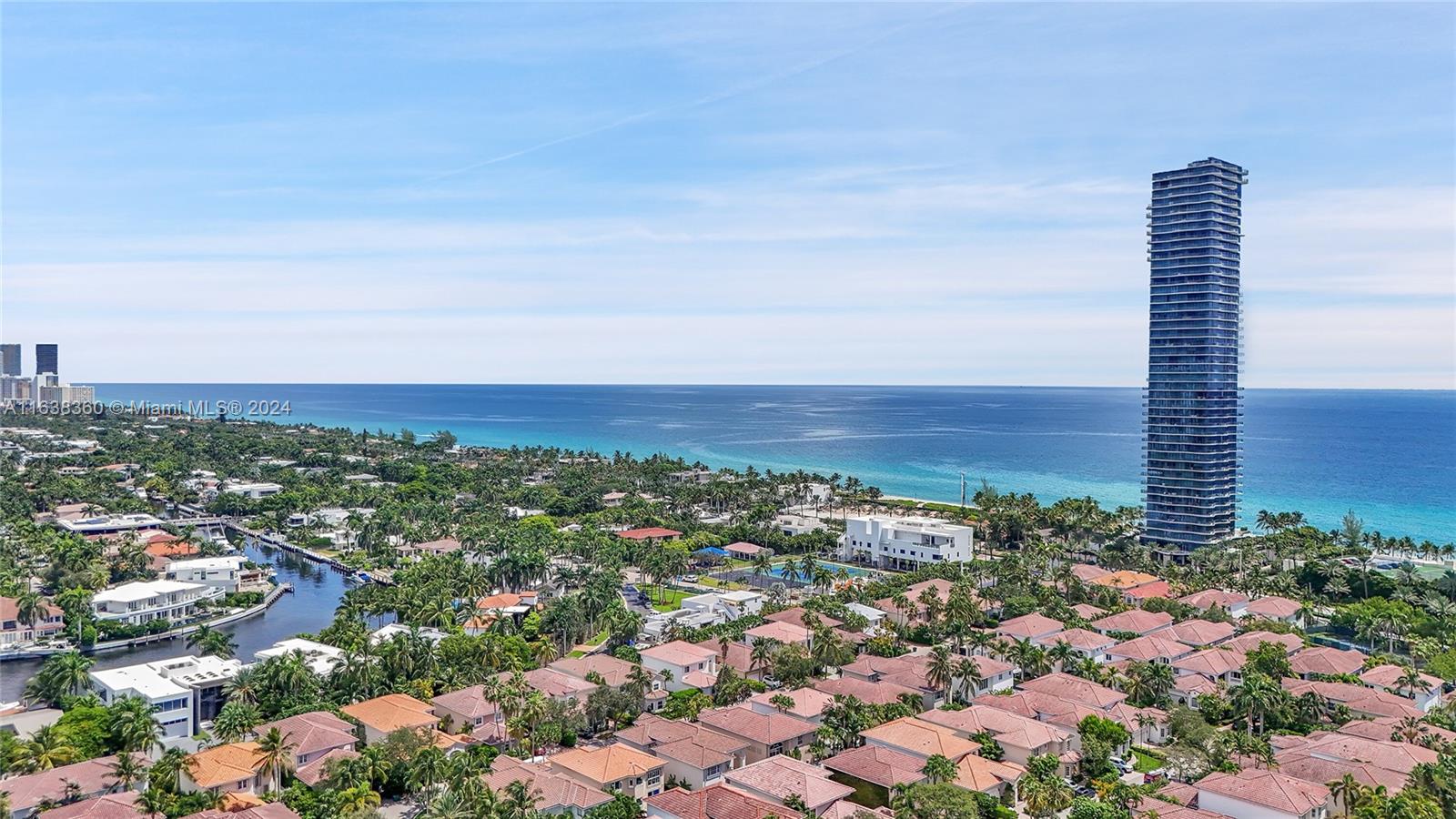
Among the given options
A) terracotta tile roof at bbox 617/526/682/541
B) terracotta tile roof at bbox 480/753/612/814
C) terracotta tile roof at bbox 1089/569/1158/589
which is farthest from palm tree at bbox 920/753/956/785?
terracotta tile roof at bbox 617/526/682/541

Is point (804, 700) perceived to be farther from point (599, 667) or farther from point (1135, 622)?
point (1135, 622)

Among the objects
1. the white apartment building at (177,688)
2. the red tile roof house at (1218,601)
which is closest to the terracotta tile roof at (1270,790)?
the red tile roof house at (1218,601)

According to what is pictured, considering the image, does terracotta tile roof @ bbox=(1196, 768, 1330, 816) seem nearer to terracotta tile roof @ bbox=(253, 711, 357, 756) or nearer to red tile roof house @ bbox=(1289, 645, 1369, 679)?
red tile roof house @ bbox=(1289, 645, 1369, 679)

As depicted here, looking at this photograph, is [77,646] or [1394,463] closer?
[77,646]

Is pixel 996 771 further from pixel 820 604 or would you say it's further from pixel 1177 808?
pixel 820 604

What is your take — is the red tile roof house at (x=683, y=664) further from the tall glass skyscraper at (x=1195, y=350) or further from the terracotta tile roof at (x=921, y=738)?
the tall glass skyscraper at (x=1195, y=350)

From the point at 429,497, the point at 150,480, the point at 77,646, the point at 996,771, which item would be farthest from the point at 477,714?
the point at 150,480
